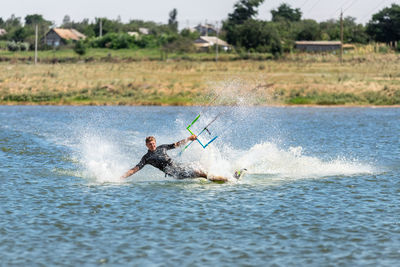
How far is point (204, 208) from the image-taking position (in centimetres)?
1555

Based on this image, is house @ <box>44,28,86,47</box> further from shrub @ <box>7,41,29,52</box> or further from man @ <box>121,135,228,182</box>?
man @ <box>121,135,228,182</box>

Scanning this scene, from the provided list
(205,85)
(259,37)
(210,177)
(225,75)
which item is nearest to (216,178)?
(210,177)

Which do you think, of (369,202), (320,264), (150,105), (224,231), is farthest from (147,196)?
(150,105)

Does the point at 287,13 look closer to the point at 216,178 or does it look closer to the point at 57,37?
the point at 57,37

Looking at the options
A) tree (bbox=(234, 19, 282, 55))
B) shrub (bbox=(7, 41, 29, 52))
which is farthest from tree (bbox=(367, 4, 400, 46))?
shrub (bbox=(7, 41, 29, 52))

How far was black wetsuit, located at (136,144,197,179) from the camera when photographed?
18609 millimetres

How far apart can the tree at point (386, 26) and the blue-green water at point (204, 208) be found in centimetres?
8955

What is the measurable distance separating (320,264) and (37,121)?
38605mm

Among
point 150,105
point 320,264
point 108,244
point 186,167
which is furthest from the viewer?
point 150,105

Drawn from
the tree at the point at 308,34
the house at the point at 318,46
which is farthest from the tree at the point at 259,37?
the tree at the point at 308,34

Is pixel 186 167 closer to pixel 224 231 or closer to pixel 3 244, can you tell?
pixel 224 231

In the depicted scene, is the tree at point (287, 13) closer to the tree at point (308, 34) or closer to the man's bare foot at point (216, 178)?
the tree at point (308, 34)

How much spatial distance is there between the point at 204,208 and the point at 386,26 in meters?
109

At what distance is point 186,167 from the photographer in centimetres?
1889
